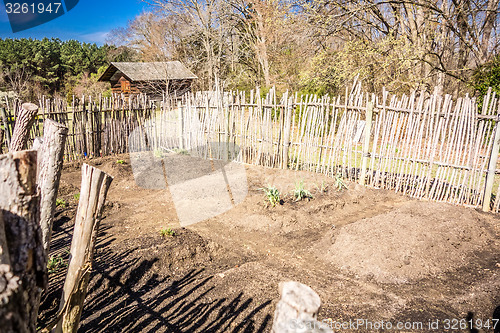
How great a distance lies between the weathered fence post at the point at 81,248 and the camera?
1900 millimetres

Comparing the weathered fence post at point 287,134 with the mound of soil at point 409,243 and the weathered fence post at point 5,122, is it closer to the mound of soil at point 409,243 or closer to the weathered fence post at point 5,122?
the mound of soil at point 409,243

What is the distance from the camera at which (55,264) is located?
365cm

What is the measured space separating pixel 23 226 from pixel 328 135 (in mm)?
6422

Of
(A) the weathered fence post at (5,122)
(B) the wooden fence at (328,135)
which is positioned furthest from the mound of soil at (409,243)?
(A) the weathered fence post at (5,122)

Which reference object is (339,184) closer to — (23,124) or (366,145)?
(366,145)

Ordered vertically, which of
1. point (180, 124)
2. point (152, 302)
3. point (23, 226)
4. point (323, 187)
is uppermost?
point (23, 226)

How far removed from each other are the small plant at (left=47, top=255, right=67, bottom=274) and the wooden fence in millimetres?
4804

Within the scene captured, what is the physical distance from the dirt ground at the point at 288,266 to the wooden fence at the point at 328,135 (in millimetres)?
809

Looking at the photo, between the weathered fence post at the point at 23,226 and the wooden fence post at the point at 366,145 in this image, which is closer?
the weathered fence post at the point at 23,226

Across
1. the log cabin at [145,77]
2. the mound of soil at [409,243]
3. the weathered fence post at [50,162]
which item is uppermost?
the log cabin at [145,77]

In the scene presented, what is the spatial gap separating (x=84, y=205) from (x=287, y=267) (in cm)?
268

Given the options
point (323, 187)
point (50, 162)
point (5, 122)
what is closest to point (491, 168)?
point (323, 187)

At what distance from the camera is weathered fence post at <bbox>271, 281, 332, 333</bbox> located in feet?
3.51

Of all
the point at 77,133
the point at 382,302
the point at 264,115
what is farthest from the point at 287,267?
the point at 77,133
